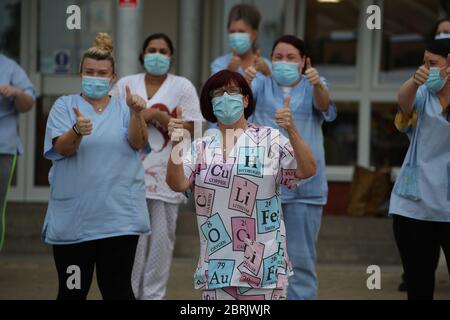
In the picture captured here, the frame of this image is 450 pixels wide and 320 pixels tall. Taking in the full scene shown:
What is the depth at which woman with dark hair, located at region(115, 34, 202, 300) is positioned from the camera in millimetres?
7055

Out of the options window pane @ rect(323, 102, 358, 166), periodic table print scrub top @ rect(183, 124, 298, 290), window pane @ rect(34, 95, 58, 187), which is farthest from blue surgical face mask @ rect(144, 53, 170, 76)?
window pane @ rect(323, 102, 358, 166)

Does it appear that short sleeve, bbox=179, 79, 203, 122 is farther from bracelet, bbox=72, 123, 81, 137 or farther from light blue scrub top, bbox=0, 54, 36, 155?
bracelet, bbox=72, 123, 81, 137

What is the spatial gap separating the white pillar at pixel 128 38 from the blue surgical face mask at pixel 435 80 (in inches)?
111

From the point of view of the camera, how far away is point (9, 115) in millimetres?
7547

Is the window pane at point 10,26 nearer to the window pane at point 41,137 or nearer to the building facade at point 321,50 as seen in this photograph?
the building facade at point 321,50

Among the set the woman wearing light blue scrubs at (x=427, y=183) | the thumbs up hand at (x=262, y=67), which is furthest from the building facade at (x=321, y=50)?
the woman wearing light blue scrubs at (x=427, y=183)

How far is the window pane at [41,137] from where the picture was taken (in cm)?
1091

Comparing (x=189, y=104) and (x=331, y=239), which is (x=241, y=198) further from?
(x=331, y=239)

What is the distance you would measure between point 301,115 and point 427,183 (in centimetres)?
110

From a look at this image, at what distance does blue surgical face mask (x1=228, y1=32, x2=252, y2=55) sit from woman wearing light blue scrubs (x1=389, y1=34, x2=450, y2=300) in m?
1.80

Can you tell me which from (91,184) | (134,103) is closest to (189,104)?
(134,103)

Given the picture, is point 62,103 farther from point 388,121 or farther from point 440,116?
point 388,121

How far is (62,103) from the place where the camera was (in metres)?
5.91
